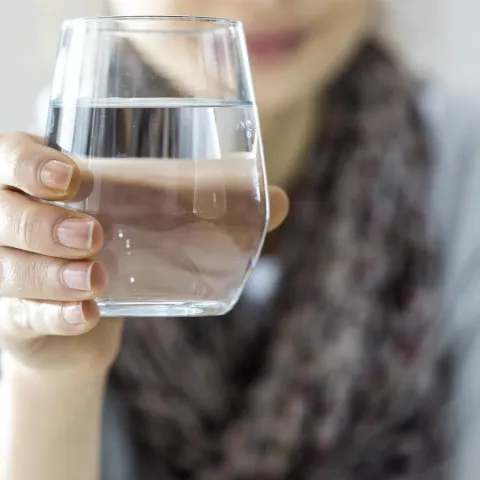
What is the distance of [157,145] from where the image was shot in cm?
35

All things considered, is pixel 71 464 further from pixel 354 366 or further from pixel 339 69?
pixel 339 69

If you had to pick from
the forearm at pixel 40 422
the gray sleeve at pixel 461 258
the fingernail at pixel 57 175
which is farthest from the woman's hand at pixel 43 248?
the gray sleeve at pixel 461 258

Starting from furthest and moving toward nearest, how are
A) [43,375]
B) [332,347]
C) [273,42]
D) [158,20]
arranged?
1. [332,347]
2. [273,42]
3. [43,375]
4. [158,20]

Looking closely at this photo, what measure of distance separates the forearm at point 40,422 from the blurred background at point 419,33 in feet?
2.13

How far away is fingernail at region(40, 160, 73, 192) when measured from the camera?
1.14 feet

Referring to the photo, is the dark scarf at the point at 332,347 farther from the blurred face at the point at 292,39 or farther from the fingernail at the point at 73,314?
the fingernail at the point at 73,314

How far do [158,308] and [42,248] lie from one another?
0.22 ft

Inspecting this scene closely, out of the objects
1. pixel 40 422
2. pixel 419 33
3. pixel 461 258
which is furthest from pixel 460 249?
pixel 40 422

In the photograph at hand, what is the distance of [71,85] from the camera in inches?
14.1

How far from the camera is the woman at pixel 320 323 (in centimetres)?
96

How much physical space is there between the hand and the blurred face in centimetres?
36

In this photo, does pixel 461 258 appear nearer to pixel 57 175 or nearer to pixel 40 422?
pixel 40 422

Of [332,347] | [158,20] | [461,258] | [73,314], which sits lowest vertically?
[332,347]

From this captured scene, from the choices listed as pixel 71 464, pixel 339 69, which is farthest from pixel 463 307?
pixel 71 464
